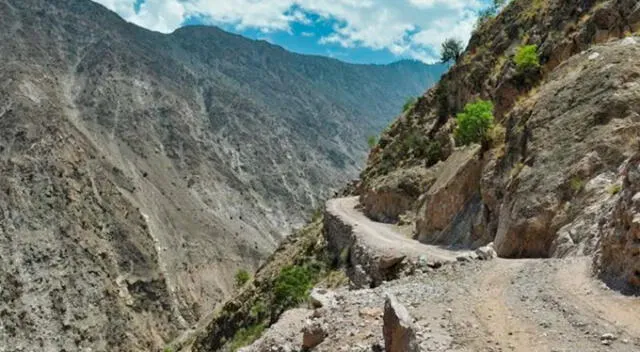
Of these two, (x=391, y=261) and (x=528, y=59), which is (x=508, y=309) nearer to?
(x=391, y=261)

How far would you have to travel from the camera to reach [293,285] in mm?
34156

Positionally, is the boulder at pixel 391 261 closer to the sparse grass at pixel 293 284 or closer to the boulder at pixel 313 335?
the sparse grass at pixel 293 284

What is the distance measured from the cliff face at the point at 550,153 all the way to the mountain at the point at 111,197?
68.0 m

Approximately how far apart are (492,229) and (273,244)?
130539mm

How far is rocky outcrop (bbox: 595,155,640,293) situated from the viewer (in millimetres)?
10562

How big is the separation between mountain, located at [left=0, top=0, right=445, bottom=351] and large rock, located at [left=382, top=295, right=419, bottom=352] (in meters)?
86.5

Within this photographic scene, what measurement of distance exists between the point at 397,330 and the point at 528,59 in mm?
26615

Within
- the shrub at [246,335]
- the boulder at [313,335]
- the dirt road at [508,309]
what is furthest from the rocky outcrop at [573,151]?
the shrub at [246,335]

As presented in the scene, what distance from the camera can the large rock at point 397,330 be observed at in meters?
9.39

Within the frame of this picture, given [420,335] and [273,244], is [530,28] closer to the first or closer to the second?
[420,335]

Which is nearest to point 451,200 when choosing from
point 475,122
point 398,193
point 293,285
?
point 475,122

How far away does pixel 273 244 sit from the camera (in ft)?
494

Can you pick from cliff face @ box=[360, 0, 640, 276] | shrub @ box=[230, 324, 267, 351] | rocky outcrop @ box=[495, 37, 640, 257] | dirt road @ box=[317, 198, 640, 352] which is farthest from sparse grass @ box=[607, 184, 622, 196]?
shrub @ box=[230, 324, 267, 351]

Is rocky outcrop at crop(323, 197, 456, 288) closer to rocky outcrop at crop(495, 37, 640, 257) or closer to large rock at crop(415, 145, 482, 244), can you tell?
large rock at crop(415, 145, 482, 244)
